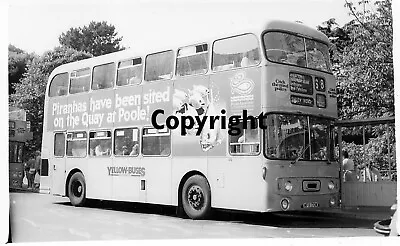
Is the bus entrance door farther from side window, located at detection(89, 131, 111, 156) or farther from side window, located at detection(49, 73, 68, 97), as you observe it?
side window, located at detection(49, 73, 68, 97)

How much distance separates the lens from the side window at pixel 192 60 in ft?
26.0

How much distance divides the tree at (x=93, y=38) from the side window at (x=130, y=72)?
66 centimetres

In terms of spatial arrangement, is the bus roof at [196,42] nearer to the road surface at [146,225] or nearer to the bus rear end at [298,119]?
the bus rear end at [298,119]

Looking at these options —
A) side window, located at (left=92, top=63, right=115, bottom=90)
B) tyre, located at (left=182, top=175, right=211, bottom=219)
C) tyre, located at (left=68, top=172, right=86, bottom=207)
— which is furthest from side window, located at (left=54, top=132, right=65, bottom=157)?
tyre, located at (left=182, top=175, right=211, bottom=219)

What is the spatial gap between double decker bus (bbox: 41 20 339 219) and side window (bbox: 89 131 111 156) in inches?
0.7

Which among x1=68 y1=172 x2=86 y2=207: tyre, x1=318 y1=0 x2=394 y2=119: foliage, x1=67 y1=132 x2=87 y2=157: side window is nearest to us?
x1=318 y1=0 x2=394 y2=119: foliage

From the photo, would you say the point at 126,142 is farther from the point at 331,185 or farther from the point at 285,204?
the point at 331,185

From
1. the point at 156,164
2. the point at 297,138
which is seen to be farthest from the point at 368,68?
the point at 156,164

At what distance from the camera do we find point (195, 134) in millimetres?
7414

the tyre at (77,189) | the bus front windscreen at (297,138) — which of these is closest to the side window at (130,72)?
the tyre at (77,189)

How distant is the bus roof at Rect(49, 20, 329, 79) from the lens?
7.46 m

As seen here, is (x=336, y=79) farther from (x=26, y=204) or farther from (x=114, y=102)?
(x=26, y=204)

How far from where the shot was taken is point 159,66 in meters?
8.43

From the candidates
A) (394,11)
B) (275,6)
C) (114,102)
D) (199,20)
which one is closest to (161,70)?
(114,102)
